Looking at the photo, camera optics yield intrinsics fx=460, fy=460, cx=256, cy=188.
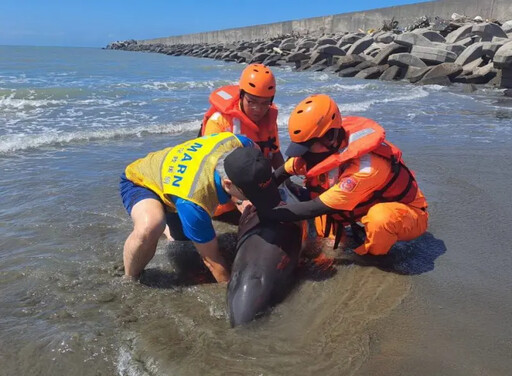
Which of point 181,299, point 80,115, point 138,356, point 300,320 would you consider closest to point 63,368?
point 138,356

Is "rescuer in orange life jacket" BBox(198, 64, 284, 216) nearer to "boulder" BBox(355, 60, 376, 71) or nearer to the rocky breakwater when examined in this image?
the rocky breakwater

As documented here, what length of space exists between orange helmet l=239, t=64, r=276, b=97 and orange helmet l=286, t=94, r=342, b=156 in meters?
0.93

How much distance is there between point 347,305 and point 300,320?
0.35 meters

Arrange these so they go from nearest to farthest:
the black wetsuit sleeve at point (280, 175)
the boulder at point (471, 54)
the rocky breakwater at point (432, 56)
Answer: the black wetsuit sleeve at point (280, 175) < the rocky breakwater at point (432, 56) < the boulder at point (471, 54)

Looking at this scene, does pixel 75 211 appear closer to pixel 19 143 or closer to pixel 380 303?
pixel 380 303

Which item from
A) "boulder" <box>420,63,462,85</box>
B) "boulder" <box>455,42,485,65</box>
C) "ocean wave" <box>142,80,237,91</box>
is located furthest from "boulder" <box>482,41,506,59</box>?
"ocean wave" <box>142,80,237,91</box>

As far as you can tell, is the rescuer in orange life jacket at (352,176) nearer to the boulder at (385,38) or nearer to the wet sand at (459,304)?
the wet sand at (459,304)

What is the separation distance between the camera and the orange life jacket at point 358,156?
10.5 ft

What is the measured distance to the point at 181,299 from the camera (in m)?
3.08

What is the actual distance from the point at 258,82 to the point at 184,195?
1478mm

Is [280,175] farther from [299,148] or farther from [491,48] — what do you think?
[491,48]

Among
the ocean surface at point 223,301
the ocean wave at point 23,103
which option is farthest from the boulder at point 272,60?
the ocean surface at point 223,301

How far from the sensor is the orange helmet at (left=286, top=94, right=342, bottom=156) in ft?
10.2

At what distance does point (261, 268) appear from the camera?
3.08 metres
